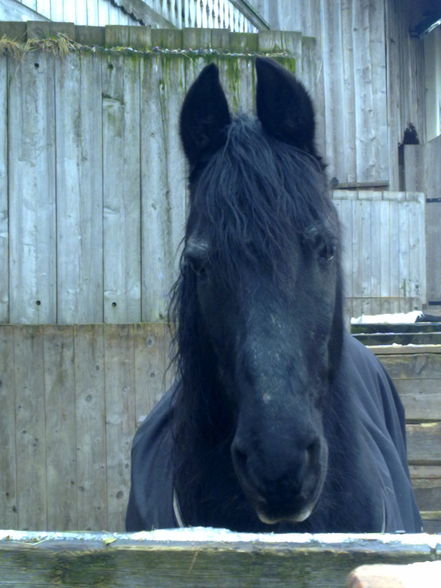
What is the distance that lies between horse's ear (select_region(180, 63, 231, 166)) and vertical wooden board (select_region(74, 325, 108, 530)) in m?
2.82

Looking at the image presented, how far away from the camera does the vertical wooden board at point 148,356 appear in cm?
564

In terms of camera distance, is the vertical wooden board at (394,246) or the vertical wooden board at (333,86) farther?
the vertical wooden board at (333,86)

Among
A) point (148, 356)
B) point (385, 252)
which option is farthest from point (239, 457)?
point (385, 252)

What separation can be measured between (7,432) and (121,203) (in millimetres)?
1691

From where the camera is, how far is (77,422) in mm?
5625

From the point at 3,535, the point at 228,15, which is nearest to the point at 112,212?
the point at 3,535

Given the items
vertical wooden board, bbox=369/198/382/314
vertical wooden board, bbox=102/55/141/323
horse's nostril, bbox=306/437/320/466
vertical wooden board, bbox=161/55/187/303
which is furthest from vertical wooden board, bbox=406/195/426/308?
horse's nostril, bbox=306/437/320/466

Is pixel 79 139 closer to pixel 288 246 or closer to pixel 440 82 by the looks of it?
pixel 288 246

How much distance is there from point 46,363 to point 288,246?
347 centimetres

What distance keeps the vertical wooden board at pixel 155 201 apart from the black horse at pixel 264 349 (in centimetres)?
262

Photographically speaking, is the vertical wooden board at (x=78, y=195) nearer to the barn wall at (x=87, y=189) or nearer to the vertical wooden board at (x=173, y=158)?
the barn wall at (x=87, y=189)

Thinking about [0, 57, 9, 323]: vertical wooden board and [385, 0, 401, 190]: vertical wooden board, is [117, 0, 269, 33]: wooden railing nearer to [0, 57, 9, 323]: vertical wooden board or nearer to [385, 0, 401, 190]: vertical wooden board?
[385, 0, 401, 190]: vertical wooden board

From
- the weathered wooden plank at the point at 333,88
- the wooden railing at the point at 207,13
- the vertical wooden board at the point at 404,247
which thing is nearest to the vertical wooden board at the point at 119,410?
the wooden railing at the point at 207,13

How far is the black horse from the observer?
2184 millimetres
